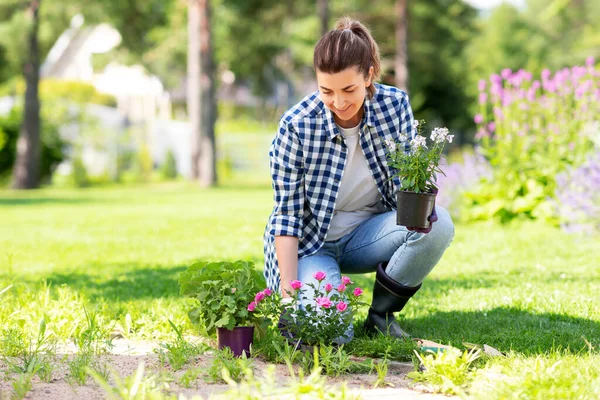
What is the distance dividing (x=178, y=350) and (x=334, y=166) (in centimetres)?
103

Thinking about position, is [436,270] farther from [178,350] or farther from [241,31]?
[241,31]

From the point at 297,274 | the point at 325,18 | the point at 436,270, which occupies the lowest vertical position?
the point at 436,270

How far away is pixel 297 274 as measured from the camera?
3146 millimetres

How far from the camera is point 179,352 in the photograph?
9.36ft

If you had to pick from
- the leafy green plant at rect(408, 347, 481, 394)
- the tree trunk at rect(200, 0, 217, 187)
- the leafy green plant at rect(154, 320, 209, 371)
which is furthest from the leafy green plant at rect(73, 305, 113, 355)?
the tree trunk at rect(200, 0, 217, 187)

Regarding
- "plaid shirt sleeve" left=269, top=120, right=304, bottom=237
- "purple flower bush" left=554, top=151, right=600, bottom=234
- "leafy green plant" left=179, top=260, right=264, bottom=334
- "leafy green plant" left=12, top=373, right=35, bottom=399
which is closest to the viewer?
"leafy green plant" left=12, top=373, right=35, bottom=399

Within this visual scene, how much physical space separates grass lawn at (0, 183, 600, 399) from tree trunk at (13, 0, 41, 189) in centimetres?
702

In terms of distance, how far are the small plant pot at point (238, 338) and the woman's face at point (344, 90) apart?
3.13ft

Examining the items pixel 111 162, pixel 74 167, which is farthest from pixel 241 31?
pixel 74 167

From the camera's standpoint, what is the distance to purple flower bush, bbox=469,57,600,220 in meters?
7.03

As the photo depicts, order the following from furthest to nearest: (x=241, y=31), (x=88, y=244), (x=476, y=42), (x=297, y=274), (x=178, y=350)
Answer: (x=476, y=42) → (x=241, y=31) → (x=88, y=244) → (x=297, y=274) → (x=178, y=350)

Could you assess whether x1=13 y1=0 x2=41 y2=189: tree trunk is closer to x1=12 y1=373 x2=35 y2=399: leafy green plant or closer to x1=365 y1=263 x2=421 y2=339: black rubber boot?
x1=365 y1=263 x2=421 y2=339: black rubber boot

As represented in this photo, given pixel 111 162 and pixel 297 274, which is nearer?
pixel 297 274

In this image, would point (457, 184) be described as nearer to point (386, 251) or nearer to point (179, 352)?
point (386, 251)
